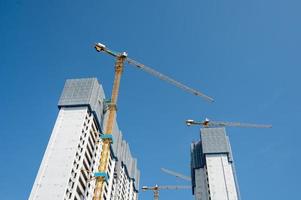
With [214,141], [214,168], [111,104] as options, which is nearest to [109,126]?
[111,104]

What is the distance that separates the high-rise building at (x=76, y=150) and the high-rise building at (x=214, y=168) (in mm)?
35101

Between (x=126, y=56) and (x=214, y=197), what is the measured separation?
63.3 metres

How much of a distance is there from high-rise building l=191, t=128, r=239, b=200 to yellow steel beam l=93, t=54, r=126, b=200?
4291 centimetres

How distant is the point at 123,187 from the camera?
130125 mm

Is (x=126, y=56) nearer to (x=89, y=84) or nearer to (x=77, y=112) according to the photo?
(x=89, y=84)

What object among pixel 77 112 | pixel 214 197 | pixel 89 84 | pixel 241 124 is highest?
pixel 241 124

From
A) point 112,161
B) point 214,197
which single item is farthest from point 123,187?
point 214,197

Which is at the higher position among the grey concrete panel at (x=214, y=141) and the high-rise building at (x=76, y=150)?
the grey concrete panel at (x=214, y=141)

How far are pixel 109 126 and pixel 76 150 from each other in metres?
18.9

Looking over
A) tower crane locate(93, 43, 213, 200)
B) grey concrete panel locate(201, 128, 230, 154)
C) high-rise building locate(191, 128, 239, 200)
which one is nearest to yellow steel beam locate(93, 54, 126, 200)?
tower crane locate(93, 43, 213, 200)

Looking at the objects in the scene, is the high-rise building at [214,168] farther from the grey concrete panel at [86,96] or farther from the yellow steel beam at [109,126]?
the grey concrete panel at [86,96]

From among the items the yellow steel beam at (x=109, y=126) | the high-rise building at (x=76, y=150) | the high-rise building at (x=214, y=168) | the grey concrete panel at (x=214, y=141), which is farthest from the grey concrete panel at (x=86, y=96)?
the high-rise building at (x=214, y=168)

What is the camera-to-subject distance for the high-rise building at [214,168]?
370 feet

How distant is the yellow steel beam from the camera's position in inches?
3565
